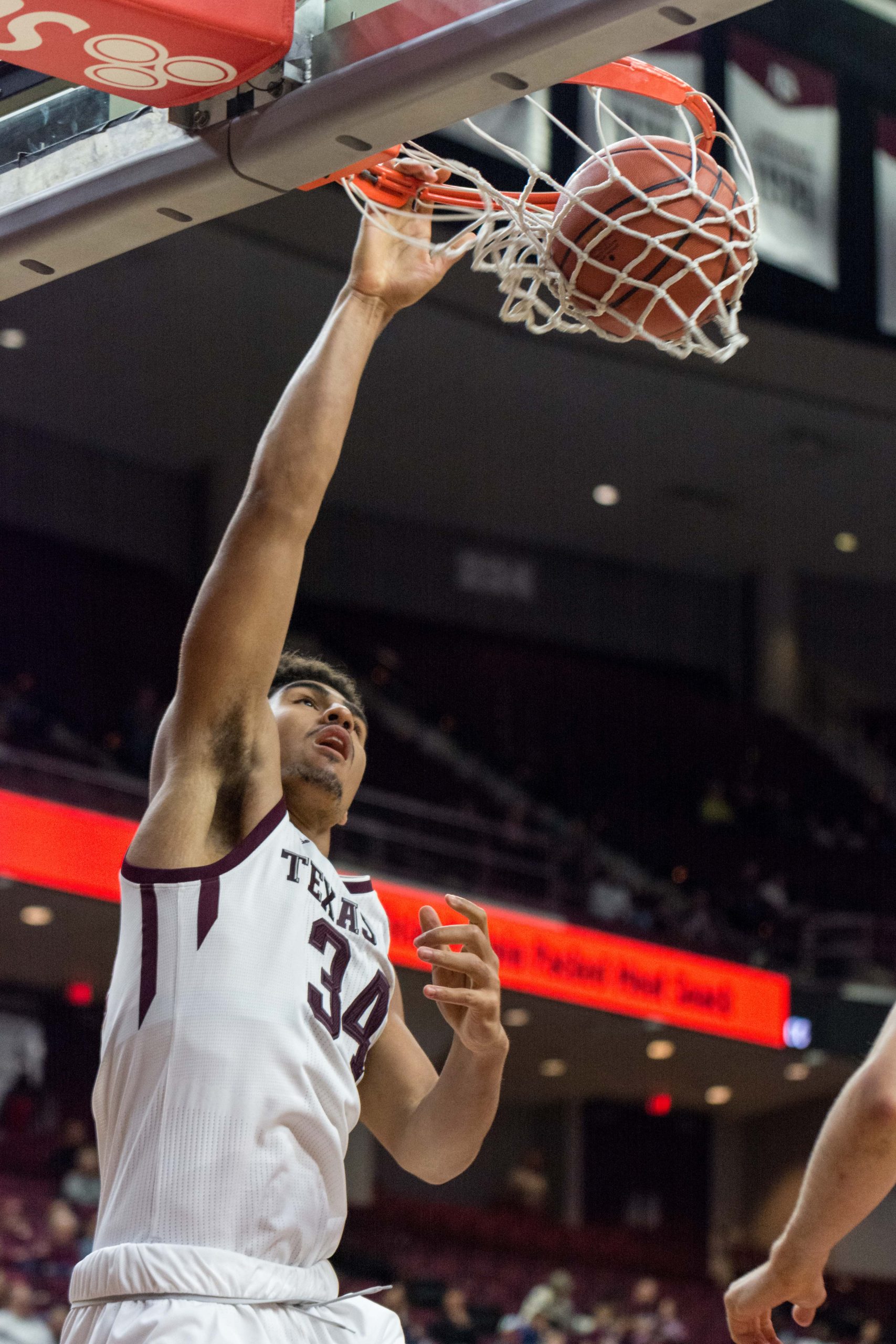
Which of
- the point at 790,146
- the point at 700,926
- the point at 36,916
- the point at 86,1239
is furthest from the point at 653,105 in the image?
the point at 86,1239

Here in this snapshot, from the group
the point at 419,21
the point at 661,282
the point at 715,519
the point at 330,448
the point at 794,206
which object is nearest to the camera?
the point at 419,21

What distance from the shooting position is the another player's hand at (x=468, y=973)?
2289 millimetres

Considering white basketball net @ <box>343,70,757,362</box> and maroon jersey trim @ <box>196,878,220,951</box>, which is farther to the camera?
white basketball net @ <box>343,70,757,362</box>

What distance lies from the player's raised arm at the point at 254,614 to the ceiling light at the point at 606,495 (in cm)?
1609

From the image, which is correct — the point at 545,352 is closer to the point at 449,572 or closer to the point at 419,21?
the point at 449,572

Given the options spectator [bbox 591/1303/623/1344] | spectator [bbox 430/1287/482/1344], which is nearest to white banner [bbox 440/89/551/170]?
spectator [bbox 430/1287/482/1344]

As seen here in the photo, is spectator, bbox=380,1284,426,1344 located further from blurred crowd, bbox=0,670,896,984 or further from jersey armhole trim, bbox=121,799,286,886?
jersey armhole trim, bbox=121,799,286,886

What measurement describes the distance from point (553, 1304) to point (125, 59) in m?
11.8

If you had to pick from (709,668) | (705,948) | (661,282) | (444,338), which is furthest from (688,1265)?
(661,282)

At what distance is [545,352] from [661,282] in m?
13.2

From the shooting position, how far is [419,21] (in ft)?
6.35

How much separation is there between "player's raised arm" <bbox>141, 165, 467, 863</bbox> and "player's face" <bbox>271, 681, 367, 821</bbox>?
0.19 metres

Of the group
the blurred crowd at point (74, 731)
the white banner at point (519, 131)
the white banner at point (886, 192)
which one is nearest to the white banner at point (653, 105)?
the white banner at point (519, 131)

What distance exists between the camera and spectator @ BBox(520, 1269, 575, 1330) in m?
12.0
